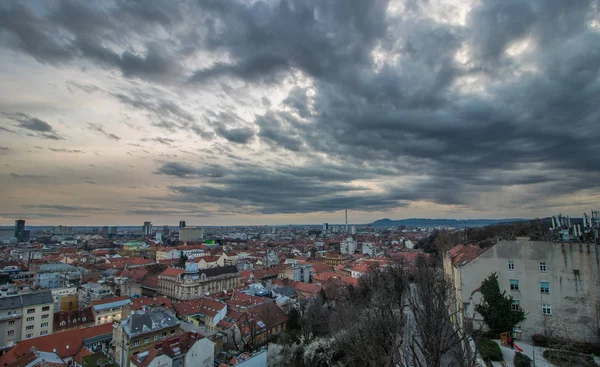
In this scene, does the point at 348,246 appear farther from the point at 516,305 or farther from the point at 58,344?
the point at 516,305

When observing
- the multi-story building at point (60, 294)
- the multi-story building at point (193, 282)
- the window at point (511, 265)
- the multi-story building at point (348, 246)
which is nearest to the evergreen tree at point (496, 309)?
the window at point (511, 265)

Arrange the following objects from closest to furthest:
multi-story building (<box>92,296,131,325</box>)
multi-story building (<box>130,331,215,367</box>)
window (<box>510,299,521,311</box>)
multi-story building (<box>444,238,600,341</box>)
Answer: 1. multi-story building (<box>444,238,600,341</box>)
2. window (<box>510,299,521,311</box>)
3. multi-story building (<box>130,331,215,367</box>)
4. multi-story building (<box>92,296,131,325</box>)

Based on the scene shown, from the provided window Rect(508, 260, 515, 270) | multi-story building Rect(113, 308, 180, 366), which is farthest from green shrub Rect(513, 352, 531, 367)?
multi-story building Rect(113, 308, 180, 366)

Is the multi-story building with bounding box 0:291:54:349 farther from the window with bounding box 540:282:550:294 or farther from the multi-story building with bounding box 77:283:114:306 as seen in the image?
the window with bounding box 540:282:550:294

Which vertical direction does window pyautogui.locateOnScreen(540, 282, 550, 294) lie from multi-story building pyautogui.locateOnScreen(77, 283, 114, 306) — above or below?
above

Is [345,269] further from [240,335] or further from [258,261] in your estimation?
[240,335]

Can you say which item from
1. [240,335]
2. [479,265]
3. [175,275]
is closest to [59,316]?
[175,275]

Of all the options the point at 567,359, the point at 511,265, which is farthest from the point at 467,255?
the point at 567,359

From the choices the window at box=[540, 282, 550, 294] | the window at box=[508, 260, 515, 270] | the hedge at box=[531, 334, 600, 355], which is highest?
the window at box=[508, 260, 515, 270]
